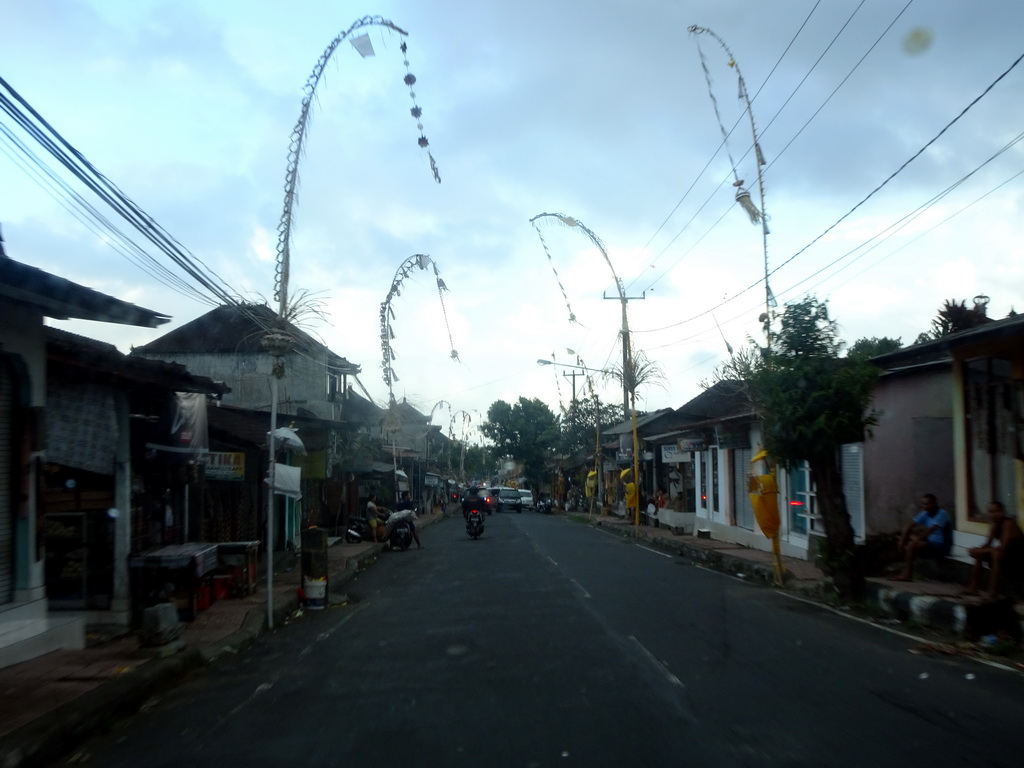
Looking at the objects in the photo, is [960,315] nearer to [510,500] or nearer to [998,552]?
[998,552]

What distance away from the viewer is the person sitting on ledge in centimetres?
1190

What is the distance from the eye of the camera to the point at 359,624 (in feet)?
43.8

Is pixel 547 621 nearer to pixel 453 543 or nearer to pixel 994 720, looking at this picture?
pixel 994 720

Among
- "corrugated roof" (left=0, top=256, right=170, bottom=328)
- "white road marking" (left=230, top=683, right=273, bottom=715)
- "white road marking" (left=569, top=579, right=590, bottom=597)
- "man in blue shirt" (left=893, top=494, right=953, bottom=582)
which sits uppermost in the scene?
"corrugated roof" (left=0, top=256, right=170, bottom=328)

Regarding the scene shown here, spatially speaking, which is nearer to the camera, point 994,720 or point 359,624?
point 994,720

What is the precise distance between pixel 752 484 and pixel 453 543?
14.8m

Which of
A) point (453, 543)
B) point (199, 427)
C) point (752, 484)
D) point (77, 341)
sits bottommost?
point (453, 543)

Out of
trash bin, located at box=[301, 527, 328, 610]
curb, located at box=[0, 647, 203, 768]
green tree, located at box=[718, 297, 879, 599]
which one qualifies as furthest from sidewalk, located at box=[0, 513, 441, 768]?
green tree, located at box=[718, 297, 879, 599]

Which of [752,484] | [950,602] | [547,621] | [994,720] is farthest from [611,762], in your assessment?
[752,484]

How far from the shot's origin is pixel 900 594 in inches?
528

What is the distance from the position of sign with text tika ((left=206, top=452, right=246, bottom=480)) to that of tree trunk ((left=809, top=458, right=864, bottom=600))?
10.4m

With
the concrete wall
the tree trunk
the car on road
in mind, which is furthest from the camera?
the car on road

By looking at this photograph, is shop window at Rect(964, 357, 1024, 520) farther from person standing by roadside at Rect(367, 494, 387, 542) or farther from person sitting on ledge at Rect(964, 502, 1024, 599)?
person standing by roadside at Rect(367, 494, 387, 542)

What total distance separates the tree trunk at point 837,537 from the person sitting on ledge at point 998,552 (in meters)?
1.99
